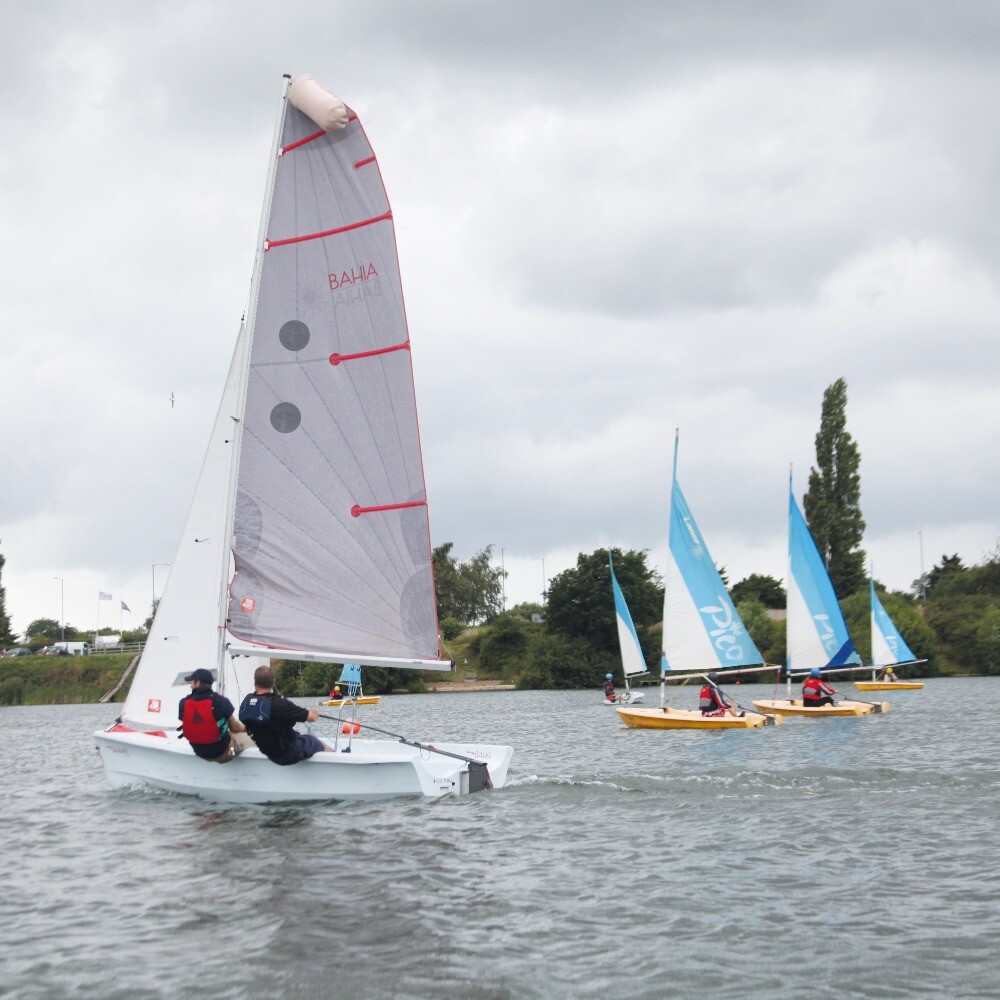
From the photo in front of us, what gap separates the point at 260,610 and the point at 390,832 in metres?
3.58

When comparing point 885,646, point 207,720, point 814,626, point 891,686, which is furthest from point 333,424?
point 885,646

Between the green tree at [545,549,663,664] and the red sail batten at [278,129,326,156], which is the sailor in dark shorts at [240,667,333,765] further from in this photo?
the green tree at [545,549,663,664]

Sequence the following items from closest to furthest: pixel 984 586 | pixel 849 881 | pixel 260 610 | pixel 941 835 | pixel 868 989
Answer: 1. pixel 868 989
2. pixel 849 881
3. pixel 941 835
4. pixel 260 610
5. pixel 984 586

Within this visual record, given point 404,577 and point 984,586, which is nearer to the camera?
point 404,577

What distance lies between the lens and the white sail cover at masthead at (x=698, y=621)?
34.5 meters

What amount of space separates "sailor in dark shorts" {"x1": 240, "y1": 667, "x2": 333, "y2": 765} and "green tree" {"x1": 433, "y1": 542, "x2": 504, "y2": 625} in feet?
329

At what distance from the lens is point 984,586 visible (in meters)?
97.5

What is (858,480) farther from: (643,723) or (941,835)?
(941,835)

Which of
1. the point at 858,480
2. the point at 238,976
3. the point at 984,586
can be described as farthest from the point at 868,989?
the point at 984,586

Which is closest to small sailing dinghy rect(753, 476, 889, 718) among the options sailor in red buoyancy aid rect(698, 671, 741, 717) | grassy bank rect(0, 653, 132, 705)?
sailor in red buoyancy aid rect(698, 671, 741, 717)

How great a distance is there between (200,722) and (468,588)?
119m

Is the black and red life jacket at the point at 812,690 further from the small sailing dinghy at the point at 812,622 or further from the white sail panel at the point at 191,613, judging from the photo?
the white sail panel at the point at 191,613

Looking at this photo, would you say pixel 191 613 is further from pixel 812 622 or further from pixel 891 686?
pixel 891 686

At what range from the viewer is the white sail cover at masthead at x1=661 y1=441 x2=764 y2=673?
3447cm
